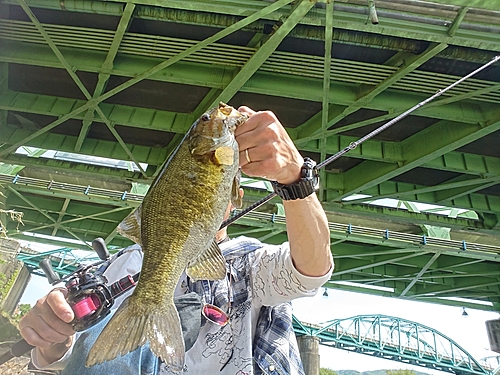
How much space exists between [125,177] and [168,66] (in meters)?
3.24

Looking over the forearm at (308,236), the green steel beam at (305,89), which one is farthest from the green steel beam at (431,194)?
the forearm at (308,236)

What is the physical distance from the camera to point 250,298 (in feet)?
8.24

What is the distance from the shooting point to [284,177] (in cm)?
208

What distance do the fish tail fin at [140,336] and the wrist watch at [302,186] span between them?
90 centimetres

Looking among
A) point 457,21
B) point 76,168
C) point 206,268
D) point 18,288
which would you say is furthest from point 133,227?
point 18,288

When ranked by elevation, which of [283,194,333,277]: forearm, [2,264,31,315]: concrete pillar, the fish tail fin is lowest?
the fish tail fin

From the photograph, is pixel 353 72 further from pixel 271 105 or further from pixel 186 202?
pixel 186 202

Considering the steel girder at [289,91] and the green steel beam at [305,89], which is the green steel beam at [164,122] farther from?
the green steel beam at [305,89]

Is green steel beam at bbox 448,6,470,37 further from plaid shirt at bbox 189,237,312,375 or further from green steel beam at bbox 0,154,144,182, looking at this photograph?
green steel beam at bbox 0,154,144,182

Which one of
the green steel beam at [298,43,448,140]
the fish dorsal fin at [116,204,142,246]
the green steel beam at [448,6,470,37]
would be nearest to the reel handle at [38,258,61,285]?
the fish dorsal fin at [116,204,142,246]

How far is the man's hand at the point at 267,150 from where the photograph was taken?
201cm

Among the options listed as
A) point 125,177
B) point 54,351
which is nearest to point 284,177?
point 54,351

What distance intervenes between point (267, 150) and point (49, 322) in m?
1.48

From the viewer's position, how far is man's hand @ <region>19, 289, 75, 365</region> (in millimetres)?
1922
